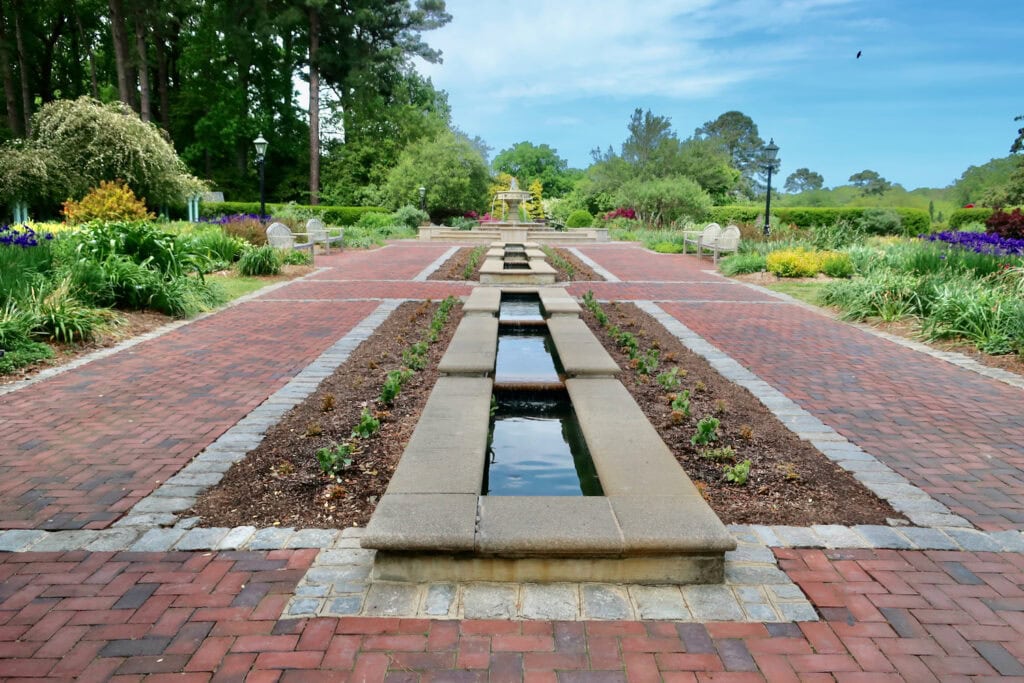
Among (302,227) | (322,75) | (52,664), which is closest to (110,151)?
(302,227)

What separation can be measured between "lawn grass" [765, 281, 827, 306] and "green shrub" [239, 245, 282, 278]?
9.66m

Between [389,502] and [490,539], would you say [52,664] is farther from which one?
[490,539]

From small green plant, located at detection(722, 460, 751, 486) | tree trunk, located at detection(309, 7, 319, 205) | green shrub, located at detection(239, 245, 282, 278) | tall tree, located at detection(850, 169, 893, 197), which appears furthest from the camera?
tall tree, located at detection(850, 169, 893, 197)

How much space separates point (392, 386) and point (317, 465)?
1.33 m

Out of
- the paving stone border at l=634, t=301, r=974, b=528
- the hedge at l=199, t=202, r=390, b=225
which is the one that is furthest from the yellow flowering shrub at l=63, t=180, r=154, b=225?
the paving stone border at l=634, t=301, r=974, b=528

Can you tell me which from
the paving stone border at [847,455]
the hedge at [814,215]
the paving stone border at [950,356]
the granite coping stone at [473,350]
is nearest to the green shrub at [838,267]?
the paving stone border at [950,356]

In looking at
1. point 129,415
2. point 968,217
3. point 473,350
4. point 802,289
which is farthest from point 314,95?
point 129,415

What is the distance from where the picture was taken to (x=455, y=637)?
2395 millimetres

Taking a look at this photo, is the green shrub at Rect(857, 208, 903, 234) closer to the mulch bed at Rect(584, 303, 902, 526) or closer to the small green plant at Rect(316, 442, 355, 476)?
the mulch bed at Rect(584, 303, 902, 526)

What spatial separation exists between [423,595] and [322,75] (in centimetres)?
4087

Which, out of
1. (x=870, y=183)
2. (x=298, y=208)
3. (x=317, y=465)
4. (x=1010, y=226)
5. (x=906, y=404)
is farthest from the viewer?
(x=870, y=183)

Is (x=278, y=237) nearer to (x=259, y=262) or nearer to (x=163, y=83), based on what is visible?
(x=259, y=262)

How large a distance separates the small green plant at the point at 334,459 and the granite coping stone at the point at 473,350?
5.22 ft

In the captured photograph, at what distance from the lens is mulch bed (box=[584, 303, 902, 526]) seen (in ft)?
11.3
